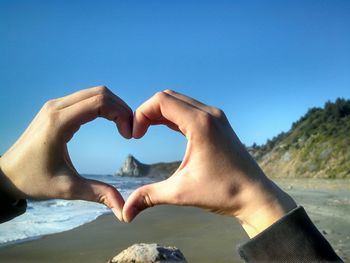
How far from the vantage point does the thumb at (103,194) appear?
1756 mm

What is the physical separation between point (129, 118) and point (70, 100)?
309 millimetres

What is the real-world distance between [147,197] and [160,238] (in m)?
7.53

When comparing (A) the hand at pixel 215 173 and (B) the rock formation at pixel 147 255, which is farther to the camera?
(B) the rock formation at pixel 147 255

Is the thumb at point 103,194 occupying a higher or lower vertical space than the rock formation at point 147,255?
higher

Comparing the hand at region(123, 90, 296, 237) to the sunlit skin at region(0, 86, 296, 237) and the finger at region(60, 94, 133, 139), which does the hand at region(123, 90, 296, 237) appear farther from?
the finger at region(60, 94, 133, 139)

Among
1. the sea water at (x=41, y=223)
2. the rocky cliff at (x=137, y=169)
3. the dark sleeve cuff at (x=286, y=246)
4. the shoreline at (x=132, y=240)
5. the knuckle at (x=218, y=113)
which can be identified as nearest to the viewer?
the dark sleeve cuff at (x=286, y=246)

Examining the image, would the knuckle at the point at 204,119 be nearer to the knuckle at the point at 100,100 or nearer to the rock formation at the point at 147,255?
the knuckle at the point at 100,100

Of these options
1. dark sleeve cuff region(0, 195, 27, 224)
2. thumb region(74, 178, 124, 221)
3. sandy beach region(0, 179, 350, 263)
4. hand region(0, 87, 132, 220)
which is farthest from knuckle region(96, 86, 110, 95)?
sandy beach region(0, 179, 350, 263)

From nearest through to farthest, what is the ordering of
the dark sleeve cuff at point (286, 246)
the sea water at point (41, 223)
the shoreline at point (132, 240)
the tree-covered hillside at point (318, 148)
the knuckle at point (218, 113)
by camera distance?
the dark sleeve cuff at point (286, 246), the knuckle at point (218, 113), the shoreline at point (132, 240), the sea water at point (41, 223), the tree-covered hillside at point (318, 148)

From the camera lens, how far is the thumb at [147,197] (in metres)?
1.71

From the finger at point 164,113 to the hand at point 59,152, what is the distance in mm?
79

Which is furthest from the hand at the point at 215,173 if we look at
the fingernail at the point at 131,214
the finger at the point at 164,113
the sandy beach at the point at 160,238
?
the sandy beach at the point at 160,238

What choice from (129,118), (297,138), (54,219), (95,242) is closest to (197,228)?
(95,242)

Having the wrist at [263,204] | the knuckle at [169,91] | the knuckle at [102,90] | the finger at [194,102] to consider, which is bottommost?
the wrist at [263,204]
